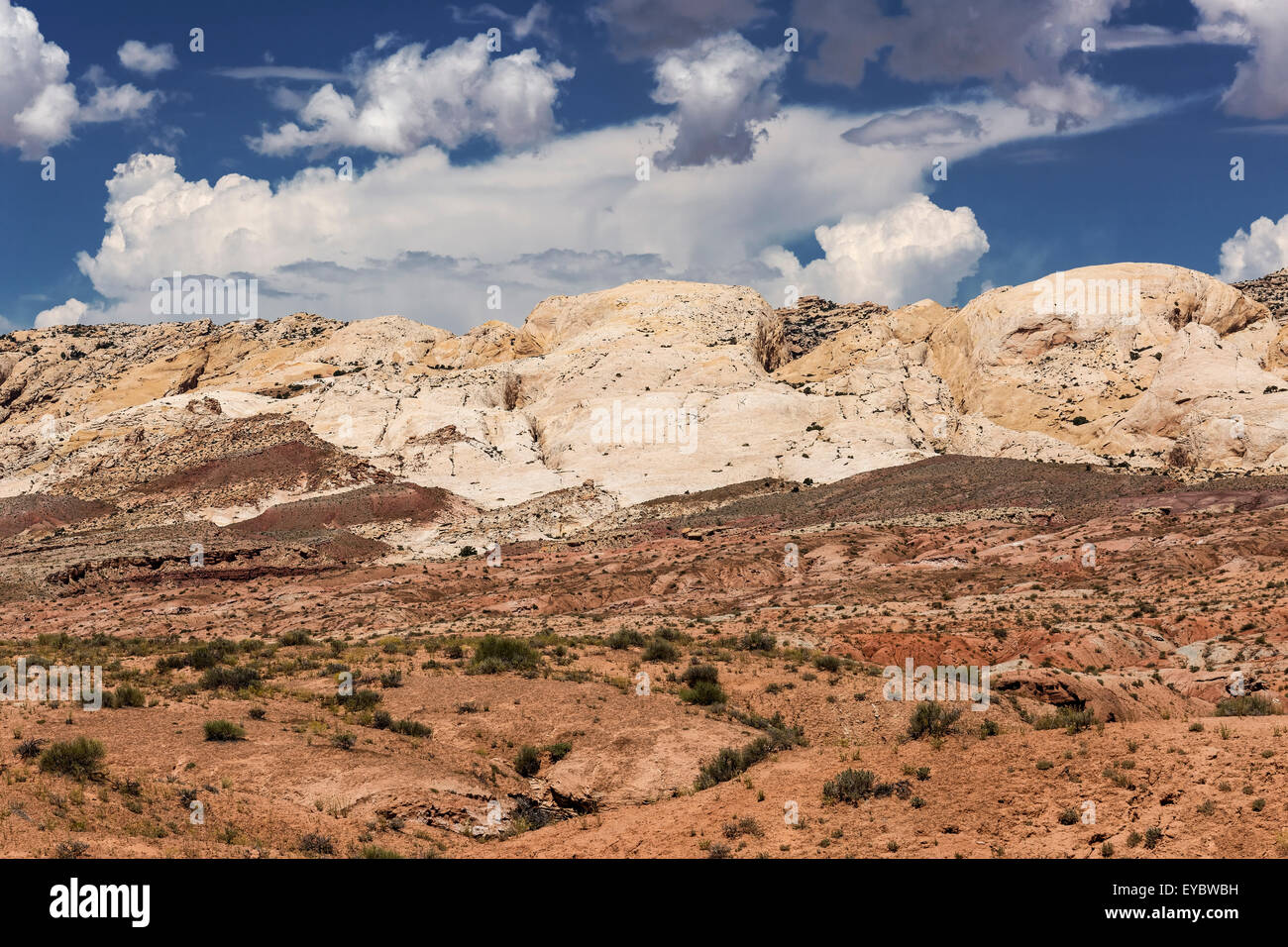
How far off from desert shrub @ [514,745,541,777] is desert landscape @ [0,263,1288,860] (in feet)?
0.31

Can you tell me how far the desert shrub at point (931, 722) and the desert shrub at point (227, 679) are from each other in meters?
15.5

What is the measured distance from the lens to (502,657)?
87.8 feet

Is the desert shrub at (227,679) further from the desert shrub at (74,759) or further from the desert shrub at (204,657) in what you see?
the desert shrub at (74,759)

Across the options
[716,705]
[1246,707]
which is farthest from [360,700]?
[1246,707]

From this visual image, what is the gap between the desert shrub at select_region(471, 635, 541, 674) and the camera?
25.6 meters

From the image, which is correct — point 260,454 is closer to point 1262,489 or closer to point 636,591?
point 636,591

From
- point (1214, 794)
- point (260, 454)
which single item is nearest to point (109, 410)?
point (260, 454)

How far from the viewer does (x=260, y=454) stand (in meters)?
88.8

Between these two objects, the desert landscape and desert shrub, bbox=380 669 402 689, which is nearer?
the desert landscape

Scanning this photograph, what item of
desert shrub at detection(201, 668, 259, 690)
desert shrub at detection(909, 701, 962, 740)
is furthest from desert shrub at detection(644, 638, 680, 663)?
desert shrub at detection(201, 668, 259, 690)

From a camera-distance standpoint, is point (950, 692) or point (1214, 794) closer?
point (1214, 794)

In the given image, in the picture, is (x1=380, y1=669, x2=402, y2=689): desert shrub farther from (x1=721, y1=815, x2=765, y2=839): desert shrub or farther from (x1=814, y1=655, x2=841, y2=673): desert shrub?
(x1=721, y1=815, x2=765, y2=839): desert shrub

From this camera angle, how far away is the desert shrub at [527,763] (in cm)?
1955
